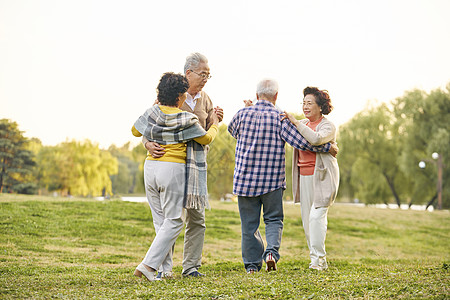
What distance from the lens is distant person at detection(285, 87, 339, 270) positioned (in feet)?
19.3

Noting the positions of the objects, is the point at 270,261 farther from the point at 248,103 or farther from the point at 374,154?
the point at 374,154

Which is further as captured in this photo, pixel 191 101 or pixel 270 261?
pixel 191 101

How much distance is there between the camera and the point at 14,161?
3716 centimetres

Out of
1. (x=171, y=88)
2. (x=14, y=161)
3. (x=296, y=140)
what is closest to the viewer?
(x=171, y=88)

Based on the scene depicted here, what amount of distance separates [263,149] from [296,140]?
413 millimetres

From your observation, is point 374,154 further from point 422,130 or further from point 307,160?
point 307,160

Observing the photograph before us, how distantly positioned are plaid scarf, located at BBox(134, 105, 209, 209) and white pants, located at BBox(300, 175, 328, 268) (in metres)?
1.41

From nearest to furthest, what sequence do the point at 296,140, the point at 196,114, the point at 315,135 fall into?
the point at 315,135
the point at 296,140
the point at 196,114

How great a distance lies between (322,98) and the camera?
618 centimetres

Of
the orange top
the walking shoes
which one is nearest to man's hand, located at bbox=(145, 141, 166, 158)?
the walking shoes

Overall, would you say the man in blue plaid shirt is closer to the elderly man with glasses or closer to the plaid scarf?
the elderly man with glasses

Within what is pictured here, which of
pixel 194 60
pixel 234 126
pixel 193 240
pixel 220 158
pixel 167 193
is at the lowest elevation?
pixel 193 240

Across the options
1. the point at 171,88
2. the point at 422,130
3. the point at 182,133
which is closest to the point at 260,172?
the point at 182,133

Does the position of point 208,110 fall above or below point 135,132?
above
